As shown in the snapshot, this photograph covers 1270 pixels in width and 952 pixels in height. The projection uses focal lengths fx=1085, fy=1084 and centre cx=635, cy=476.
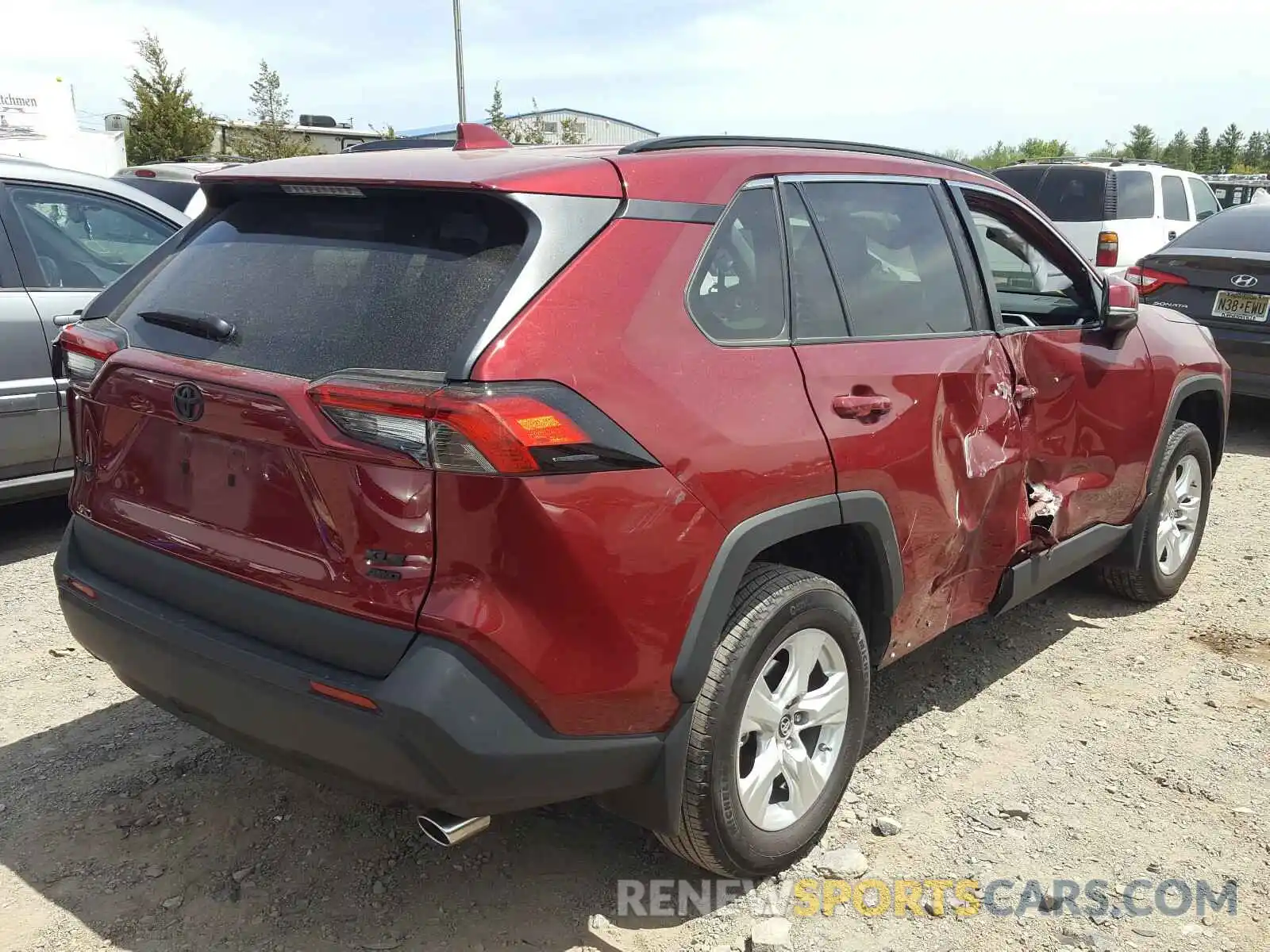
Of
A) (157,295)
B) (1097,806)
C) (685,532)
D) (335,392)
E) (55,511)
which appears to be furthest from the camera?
(55,511)

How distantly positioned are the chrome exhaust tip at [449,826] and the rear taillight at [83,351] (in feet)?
4.46

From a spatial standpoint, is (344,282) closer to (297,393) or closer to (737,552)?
(297,393)

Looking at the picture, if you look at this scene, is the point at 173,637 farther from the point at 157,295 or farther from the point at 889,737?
the point at 889,737

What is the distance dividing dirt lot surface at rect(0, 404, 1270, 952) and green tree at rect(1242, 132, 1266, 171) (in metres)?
65.7

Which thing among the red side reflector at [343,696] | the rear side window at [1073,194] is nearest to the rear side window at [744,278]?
the red side reflector at [343,696]

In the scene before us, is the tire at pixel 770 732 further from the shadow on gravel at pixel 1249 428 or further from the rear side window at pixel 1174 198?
the rear side window at pixel 1174 198

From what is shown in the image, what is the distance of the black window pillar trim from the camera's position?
7.79 ft

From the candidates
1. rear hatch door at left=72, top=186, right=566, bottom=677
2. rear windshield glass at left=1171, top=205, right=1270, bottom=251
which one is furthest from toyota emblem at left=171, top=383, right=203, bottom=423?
rear windshield glass at left=1171, top=205, right=1270, bottom=251

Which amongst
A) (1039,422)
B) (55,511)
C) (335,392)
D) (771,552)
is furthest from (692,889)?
(55,511)

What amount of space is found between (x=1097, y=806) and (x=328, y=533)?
7.79 ft

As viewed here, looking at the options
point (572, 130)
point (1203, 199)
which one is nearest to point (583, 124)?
point (572, 130)

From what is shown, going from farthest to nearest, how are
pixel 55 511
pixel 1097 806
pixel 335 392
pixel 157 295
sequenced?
pixel 55 511 → pixel 1097 806 → pixel 157 295 → pixel 335 392

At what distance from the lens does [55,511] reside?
19.0 ft

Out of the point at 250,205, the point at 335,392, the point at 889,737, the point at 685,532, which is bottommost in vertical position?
the point at 889,737
